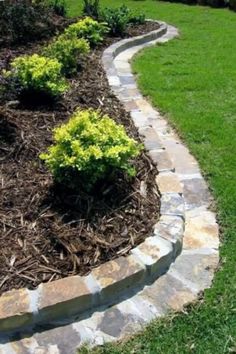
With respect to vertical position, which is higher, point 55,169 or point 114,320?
point 55,169

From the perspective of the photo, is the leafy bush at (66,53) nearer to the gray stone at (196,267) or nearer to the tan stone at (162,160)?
the tan stone at (162,160)

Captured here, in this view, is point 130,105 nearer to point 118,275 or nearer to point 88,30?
point 88,30

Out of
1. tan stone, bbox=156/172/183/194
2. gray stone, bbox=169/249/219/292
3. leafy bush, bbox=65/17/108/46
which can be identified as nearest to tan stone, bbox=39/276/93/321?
gray stone, bbox=169/249/219/292

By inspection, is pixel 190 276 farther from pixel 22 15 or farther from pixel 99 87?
pixel 22 15

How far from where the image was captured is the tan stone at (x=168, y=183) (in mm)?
3901

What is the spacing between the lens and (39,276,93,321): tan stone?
2.81m

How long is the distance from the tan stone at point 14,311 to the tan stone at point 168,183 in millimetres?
1494

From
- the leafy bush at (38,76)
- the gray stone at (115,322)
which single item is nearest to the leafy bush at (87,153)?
the gray stone at (115,322)

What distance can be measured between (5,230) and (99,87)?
119 inches

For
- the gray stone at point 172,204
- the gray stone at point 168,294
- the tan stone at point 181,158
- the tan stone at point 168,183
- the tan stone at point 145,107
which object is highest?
the tan stone at point 168,183

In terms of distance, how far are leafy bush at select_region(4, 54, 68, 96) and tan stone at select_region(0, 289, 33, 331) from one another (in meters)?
2.79

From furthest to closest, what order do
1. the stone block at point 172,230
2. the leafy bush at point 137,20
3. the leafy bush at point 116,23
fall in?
the leafy bush at point 137,20
the leafy bush at point 116,23
the stone block at point 172,230

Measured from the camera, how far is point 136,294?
3.07 meters

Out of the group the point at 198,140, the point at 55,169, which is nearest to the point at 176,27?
the point at 198,140
